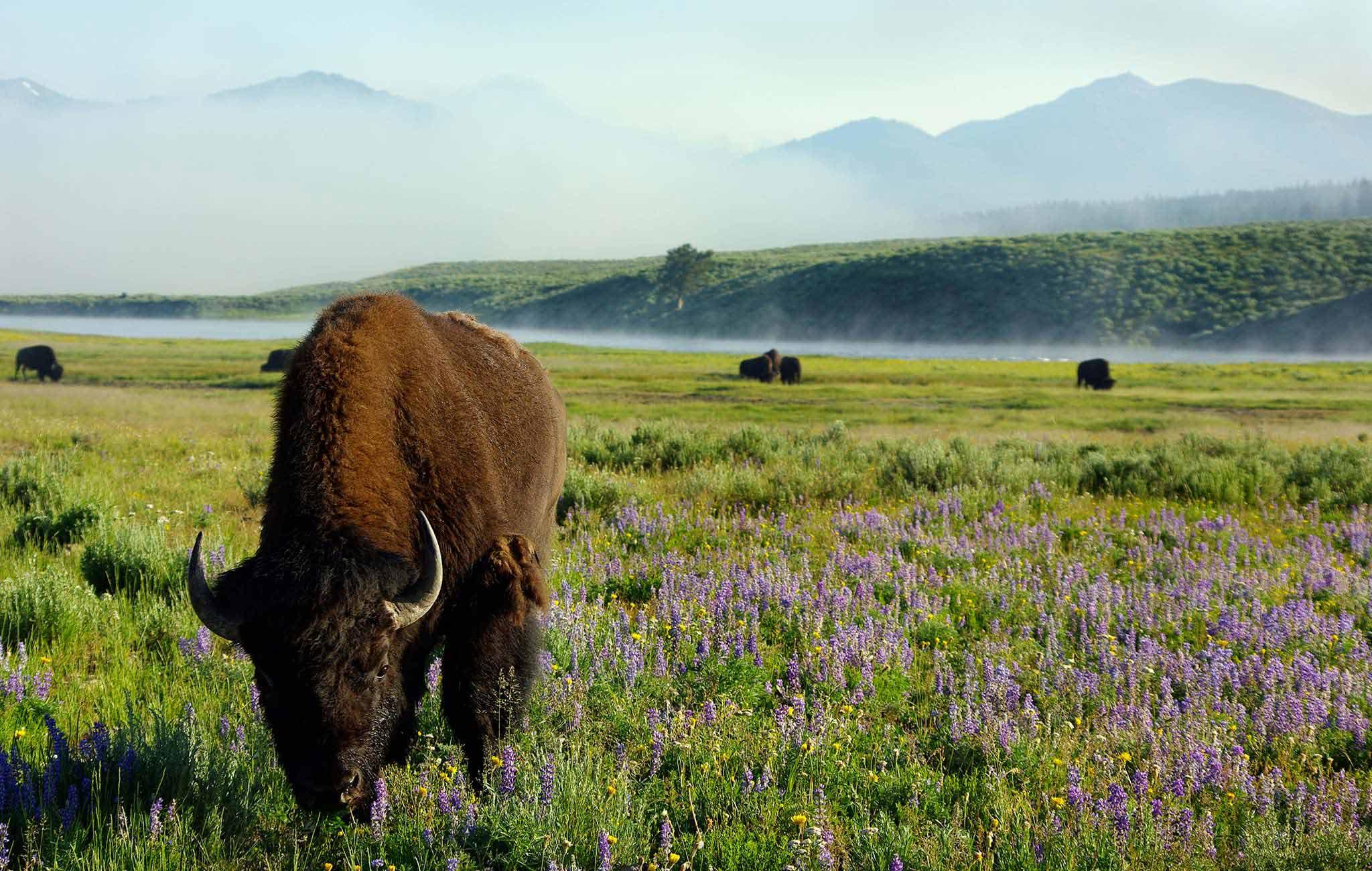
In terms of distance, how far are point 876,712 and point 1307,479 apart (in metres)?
10.4

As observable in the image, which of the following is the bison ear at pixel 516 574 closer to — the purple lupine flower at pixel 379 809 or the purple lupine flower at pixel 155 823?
the purple lupine flower at pixel 379 809

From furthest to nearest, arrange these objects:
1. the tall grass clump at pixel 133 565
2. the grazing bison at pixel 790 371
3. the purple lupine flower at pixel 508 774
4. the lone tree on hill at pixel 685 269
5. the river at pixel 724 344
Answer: the lone tree on hill at pixel 685 269
the river at pixel 724 344
the grazing bison at pixel 790 371
the tall grass clump at pixel 133 565
the purple lupine flower at pixel 508 774

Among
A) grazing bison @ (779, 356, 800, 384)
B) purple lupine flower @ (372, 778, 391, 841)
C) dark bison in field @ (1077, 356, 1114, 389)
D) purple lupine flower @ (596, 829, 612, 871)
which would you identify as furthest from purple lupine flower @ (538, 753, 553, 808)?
dark bison in field @ (1077, 356, 1114, 389)

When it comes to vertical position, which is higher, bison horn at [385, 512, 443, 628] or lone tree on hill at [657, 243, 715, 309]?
lone tree on hill at [657, 243, 715, 309]

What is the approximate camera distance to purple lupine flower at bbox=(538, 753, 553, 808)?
3217 mm

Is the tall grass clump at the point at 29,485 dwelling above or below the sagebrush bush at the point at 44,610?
above

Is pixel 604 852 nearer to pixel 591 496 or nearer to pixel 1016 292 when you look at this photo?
pixel 591 496

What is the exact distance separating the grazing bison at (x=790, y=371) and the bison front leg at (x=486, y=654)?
126 feet

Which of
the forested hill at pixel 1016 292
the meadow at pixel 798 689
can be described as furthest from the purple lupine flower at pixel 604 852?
the forested hill at pixel 1016 292

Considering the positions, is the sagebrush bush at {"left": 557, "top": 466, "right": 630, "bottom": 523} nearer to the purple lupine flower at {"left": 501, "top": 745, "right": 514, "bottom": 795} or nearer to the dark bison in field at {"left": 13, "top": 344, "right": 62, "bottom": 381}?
the purple lupine flower at {"left": 501, "top": 745, "right": 514, "bottom": 795}

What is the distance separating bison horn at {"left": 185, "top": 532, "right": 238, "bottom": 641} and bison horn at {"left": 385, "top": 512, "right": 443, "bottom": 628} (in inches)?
21.6

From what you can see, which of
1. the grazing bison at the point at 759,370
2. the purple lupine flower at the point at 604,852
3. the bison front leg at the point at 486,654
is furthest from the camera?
the grazing bison at the point at 759,370

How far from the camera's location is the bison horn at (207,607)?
299cm

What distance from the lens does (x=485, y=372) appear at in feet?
17.9
